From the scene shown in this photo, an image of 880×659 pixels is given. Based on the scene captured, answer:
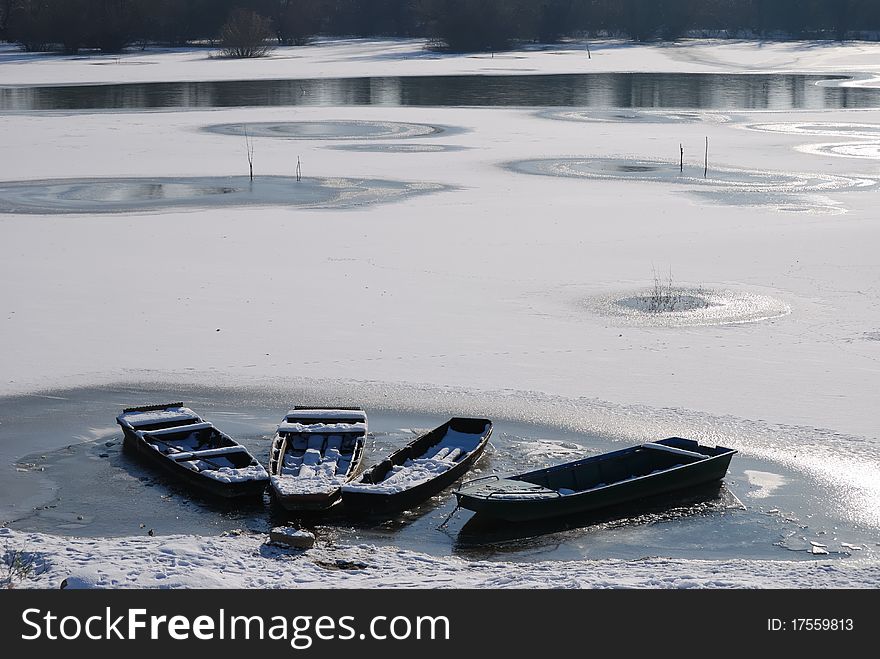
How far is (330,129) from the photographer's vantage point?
33.7 metres

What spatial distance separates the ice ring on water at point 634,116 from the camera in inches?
1443

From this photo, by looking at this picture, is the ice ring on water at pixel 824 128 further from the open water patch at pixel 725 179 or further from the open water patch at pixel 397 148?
the open water patch at pixel 397 148

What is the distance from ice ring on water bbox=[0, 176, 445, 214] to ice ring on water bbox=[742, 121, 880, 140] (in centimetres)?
1468

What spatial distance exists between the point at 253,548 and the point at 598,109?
34516mm

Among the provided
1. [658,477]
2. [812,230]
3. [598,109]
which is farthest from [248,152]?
[658,477]

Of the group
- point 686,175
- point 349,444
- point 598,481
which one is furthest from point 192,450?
point 686,175

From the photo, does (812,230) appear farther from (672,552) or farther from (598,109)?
(598,109)

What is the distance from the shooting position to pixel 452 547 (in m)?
8.09

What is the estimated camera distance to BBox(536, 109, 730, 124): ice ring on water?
36656 millimetres

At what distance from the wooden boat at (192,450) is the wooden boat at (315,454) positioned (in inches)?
8.8

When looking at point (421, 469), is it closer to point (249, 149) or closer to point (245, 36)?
point (249, 149)

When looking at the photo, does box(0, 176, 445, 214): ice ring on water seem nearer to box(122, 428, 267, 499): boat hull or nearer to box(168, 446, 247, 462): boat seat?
box(122, 428, 267, 499): boat hull

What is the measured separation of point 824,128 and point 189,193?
20322mm

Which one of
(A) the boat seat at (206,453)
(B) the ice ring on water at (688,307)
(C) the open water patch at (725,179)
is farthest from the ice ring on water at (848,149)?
(A) the boat seat at (206,453)
